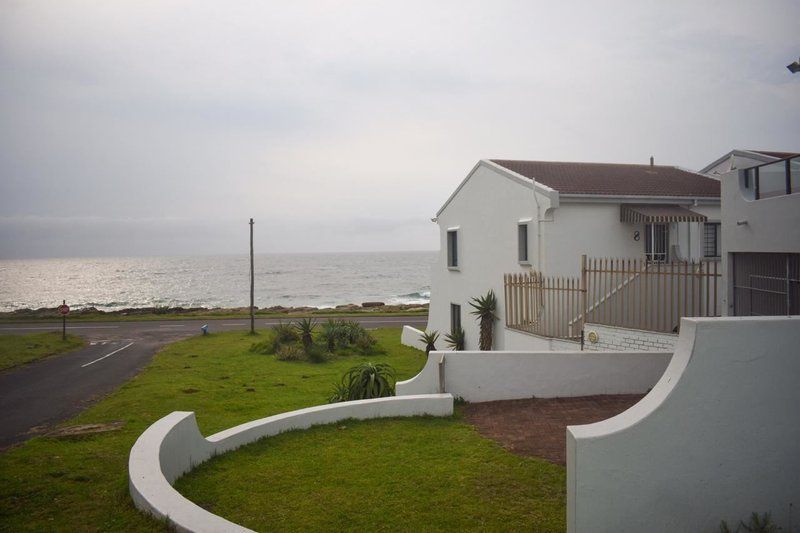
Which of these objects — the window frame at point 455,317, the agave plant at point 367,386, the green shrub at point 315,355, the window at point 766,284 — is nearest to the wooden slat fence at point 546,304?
the window at point 766,284

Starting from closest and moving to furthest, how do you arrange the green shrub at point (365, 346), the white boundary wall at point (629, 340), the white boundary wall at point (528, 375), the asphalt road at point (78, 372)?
the white boundary wall at point (528, 375) < the white boundary wall at point (629, 340) < the asphalt road at point (78, 372) < the green shrub at point (365, 346)

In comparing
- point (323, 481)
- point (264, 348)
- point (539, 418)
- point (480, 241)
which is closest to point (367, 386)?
point (539, 418)

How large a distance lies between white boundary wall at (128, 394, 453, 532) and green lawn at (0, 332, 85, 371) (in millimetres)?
13795

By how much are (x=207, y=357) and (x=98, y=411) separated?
7.98 meters

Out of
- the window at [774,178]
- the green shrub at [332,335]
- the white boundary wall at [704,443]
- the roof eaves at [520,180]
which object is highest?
the roof eaves at [520,180]

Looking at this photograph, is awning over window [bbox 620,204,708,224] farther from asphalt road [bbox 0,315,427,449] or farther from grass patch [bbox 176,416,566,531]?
asphalt road [bbox 0,315,427,449]

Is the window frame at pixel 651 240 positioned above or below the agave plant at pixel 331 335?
above

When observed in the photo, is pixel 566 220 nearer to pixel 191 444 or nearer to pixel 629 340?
pixel 629 340

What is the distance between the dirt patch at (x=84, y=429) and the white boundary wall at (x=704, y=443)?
850cm

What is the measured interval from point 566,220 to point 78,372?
14891 mm

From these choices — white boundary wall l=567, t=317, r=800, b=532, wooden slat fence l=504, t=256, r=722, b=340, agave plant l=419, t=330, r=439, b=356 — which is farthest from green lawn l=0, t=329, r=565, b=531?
agave plant l=419, t=330, r=439, b=356

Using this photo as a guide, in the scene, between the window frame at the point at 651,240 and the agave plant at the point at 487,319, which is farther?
the agave plant at the point at 487,319

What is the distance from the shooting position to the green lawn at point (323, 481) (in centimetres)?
557

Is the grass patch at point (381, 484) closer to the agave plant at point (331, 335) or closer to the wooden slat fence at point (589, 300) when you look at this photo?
the wooden slat fence at point (589, 300)
